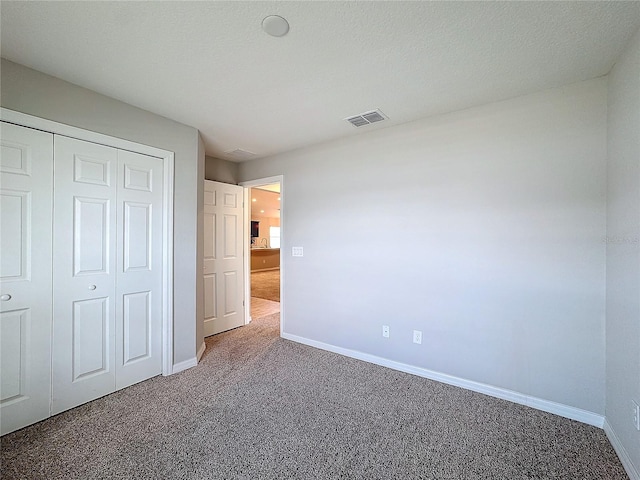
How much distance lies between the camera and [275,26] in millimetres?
1555

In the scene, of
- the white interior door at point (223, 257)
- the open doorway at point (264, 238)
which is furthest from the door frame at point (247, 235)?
the open doorway at point (264, 238)

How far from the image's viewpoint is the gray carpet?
1634 millimetres

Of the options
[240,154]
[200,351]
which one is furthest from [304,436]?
[240,154]

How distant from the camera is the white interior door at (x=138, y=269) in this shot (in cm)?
247

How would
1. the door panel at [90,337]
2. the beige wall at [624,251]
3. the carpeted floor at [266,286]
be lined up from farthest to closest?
the carpeted floor at [266,286] → the door panel at [90,337] → the beige wall at [624,251]

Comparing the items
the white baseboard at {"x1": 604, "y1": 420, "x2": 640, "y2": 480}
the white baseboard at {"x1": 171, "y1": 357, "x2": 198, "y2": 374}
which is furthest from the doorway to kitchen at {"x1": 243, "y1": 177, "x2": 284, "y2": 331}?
the white baseboard at {"x1": 604, "y1": 420, "x2": 640, "y2": 480}

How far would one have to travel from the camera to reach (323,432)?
1.95 meters

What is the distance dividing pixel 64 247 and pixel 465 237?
3233 mm

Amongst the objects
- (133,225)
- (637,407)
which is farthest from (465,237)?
(133,225)

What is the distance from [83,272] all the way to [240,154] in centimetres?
229

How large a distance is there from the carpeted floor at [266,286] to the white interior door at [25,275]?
13.8ft

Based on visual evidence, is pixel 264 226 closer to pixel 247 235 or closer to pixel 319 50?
pixel 247 235

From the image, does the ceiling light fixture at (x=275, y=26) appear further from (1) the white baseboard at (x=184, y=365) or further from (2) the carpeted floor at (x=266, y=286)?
(2) the carpeted floor at (x=266, y=286)

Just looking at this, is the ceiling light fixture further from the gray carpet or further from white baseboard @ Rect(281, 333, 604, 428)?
white baseboard @ Rect(281, 333, 604, 428)
